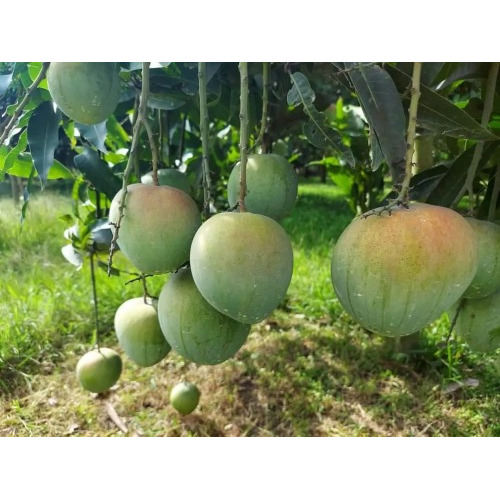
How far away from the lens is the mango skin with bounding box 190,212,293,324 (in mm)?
479

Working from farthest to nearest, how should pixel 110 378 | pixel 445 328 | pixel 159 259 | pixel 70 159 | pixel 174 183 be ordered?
pixel 445 328, pixel 70 159, pixel 110 378, pixel 174 183, pixel 159 259

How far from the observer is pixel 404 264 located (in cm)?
44

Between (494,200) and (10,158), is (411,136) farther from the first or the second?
(10,158)

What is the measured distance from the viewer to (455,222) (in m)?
0.45

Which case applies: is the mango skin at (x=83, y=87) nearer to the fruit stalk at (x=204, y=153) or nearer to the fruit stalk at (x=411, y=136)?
the fruit stalk at (x=204, y=153)

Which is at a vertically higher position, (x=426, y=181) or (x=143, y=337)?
(x=426, y=181)

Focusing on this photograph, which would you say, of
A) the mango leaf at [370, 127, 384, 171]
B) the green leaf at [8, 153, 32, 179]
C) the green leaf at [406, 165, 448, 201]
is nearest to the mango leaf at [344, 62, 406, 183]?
the mango leaf at [370, 127, 384, 171]

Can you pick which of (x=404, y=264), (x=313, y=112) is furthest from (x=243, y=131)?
(x=404, y=264)

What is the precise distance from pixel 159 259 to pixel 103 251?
81 cm

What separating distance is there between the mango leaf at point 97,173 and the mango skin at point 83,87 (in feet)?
1.56

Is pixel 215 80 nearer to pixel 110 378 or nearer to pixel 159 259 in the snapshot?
pixel 159 259

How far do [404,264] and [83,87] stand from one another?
1.38 feet

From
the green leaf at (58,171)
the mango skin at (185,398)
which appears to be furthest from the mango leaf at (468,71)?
the mango skin at (185,398)
